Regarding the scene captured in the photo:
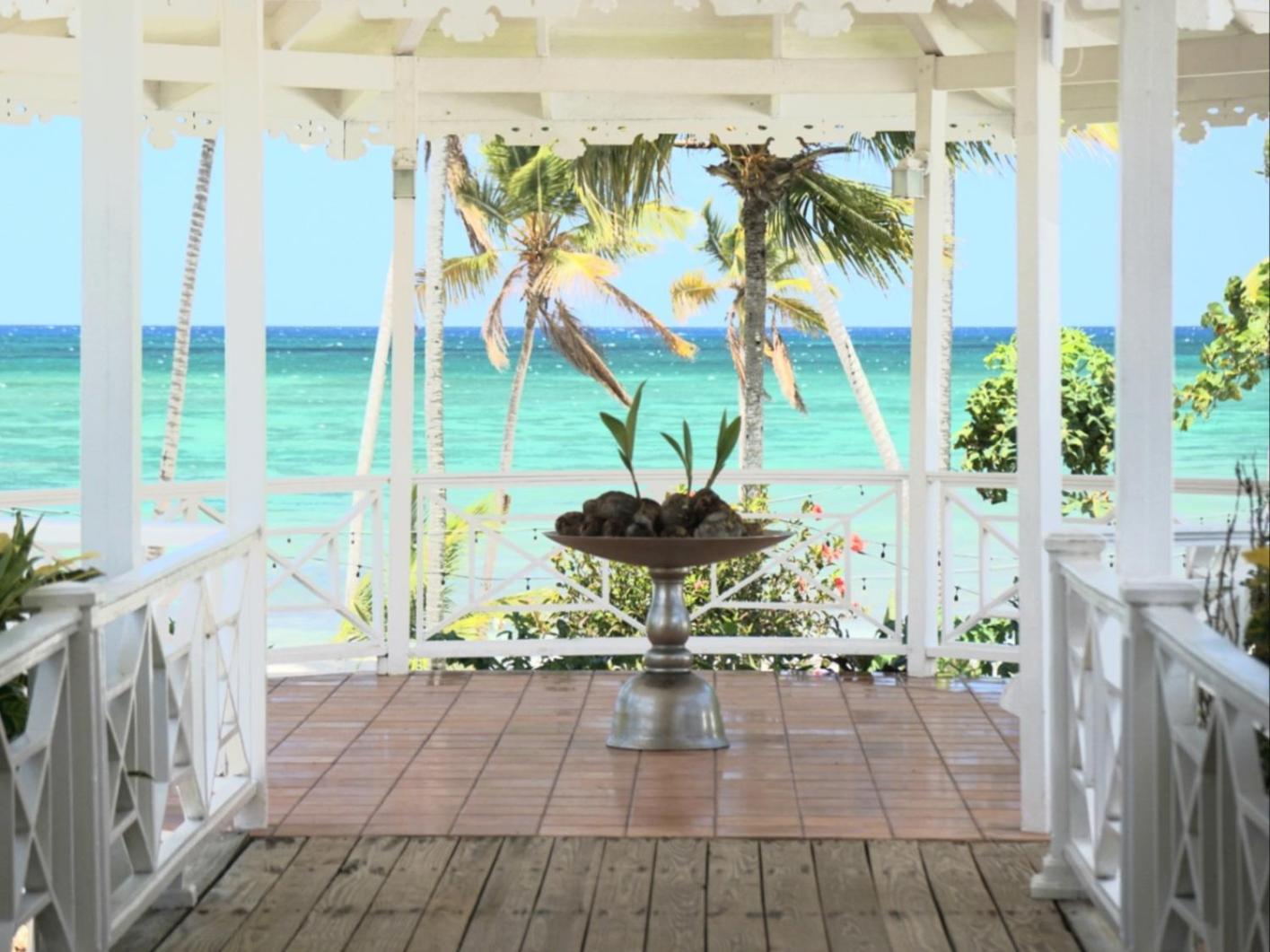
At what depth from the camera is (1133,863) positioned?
378 cm

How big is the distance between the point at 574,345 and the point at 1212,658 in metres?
23.8

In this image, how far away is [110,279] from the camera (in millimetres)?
4176

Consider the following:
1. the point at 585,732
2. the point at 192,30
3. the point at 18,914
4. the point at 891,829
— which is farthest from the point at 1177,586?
the point at 192,30

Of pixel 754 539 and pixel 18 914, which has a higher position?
pixel 754 539

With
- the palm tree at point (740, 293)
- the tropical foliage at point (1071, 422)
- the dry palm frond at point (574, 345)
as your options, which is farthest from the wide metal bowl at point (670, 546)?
the dry palm frond at point (574, 345)

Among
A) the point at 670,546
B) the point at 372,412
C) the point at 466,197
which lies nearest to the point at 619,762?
the point at 670,546

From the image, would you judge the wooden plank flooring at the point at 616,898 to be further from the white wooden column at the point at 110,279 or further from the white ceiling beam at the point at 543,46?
the white ceiling beam at the point at 543,46

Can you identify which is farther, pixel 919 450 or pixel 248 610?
pixel 919 450

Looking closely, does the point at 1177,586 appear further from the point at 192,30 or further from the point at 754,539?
the point at 192,30

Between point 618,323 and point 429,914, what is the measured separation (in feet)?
107

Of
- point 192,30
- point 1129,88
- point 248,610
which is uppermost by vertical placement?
point 192,30

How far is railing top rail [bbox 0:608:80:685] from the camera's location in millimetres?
3350

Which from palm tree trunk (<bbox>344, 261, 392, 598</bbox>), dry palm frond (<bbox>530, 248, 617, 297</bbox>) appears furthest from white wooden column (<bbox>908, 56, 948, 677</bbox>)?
dry palm frond (<bbox>530, 248, 617, 297</bbox>)

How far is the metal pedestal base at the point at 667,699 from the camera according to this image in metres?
6.51
